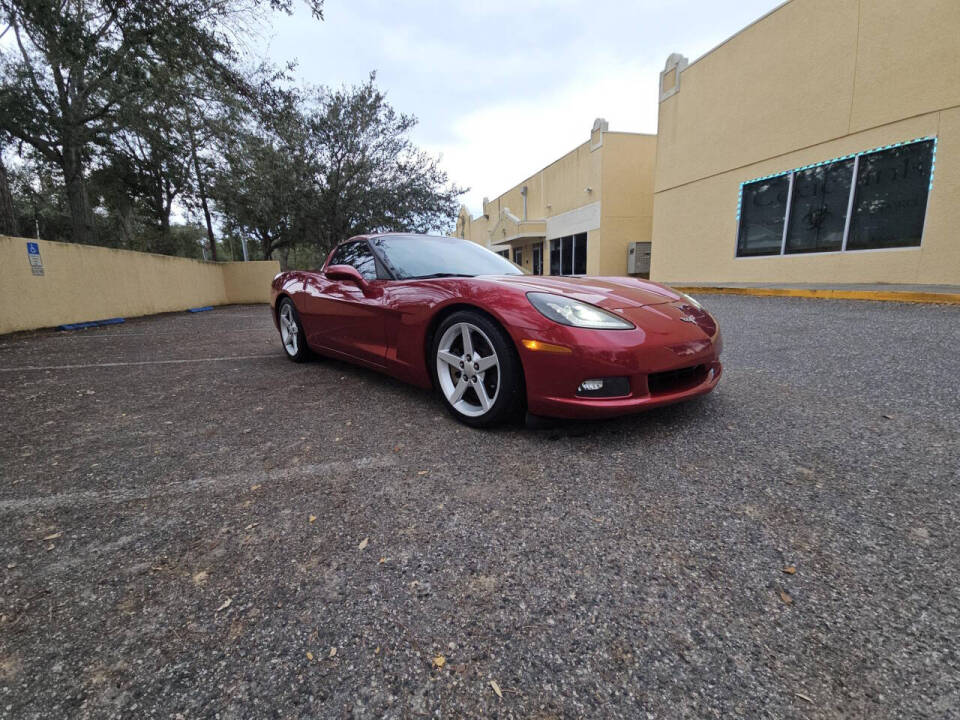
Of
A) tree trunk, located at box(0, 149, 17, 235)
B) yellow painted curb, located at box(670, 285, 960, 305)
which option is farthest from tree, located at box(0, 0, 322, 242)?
yellow painted curb, located at box(670, 285, 960, 305)

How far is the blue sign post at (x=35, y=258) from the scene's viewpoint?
7324mm

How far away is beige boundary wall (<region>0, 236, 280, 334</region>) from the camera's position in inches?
277

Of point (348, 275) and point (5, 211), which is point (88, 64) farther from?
point (348, 275)

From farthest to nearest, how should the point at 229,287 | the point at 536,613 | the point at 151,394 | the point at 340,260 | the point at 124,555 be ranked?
the point at 229,287 → the point at 340,260 → the point at 151,394 → the point at 124,555 → the point at 536,613

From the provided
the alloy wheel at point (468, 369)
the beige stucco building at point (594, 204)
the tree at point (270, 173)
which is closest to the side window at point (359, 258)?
the alloy wheel at point (468, 369)

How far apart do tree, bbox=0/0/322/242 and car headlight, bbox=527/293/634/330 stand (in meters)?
6.27

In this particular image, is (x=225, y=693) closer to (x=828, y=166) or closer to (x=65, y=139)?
(x=828, y=166)

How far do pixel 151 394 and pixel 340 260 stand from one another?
5.89 feet

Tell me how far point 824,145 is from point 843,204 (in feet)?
4.23

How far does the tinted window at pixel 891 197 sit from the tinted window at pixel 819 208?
0.22 m

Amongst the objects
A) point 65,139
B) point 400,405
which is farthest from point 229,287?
point 400,405

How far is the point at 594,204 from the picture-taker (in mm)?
18391

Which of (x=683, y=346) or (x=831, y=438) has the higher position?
(x=683, y=346)

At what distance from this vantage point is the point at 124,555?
141 centimetres
